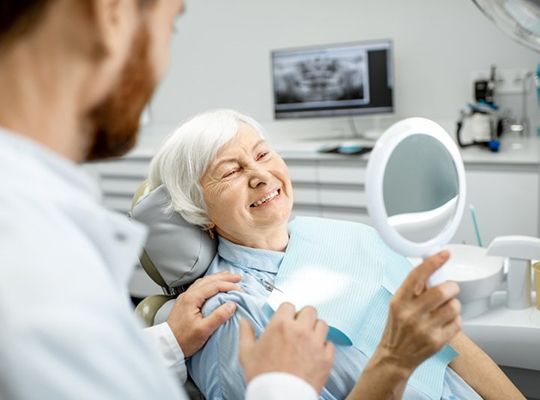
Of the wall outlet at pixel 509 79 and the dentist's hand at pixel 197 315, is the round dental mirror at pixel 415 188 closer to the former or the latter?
the dentist's hand at pixel 197 315

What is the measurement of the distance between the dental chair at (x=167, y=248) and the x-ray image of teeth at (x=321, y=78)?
2205 millimetres

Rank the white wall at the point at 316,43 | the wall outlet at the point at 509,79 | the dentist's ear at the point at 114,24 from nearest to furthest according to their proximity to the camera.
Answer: the dentist's ear at the point at 114,24 < the wall outlet at the point at 509,79 < the white wall at the point at 316,43

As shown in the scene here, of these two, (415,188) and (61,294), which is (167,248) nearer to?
(415,188)

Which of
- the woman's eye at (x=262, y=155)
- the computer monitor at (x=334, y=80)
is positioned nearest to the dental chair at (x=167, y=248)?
the woman's eye at (x=262, y=155)

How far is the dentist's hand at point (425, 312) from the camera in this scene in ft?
3.27

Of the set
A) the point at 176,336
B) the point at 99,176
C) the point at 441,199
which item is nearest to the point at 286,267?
the point at 176,336

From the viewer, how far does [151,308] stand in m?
1.64

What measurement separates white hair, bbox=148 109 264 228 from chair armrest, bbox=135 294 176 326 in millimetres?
218

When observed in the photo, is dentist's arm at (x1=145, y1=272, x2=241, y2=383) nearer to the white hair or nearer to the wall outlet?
the white hair

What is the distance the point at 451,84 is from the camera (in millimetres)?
3617

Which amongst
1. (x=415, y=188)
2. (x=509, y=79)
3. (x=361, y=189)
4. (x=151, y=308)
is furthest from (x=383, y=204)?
(x=509, y=79)

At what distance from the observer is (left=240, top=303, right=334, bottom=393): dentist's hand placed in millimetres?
920

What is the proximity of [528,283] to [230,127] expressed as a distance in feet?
2.76

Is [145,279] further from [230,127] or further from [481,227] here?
[230,127]
